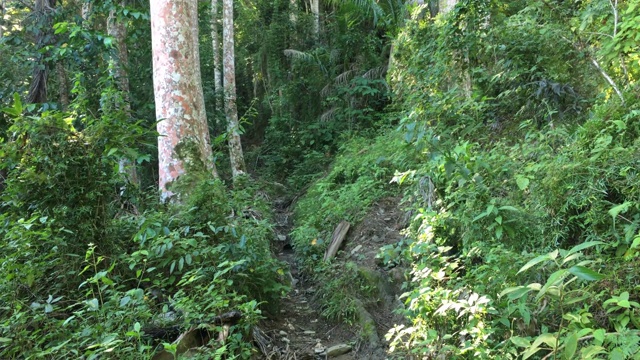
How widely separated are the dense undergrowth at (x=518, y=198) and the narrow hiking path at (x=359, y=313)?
0.22m

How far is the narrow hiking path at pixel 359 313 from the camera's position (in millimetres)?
4547

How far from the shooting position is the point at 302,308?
566cm

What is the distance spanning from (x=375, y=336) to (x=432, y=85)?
12.5 ft

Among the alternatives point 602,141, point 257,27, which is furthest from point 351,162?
point 257,27

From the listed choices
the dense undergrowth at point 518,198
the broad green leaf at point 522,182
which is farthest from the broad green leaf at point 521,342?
the broad green leaf at point 522,182

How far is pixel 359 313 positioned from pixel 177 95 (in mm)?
3461

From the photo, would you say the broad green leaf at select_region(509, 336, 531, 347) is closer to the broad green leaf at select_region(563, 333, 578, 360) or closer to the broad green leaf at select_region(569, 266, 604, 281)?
the broad green leaf at select_region(563, 333, 578, 360)

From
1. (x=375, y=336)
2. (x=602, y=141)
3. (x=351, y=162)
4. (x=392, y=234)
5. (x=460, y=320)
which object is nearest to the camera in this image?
(x=460, y=320)

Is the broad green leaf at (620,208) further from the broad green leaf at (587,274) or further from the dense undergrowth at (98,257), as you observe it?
the dense undergrowth at (98,257)

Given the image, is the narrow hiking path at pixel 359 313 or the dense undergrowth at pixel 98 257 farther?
the narrow hiking path at pixel 359 313

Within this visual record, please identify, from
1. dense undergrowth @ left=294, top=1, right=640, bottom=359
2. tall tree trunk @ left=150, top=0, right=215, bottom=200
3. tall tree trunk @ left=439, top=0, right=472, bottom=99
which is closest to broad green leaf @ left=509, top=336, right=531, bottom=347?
dense undergrowth @ left=294, top=1, right=640, bottom=359

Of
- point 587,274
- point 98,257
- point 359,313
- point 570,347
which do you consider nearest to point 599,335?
point 570,347

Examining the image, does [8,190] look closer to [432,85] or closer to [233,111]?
[432,85]

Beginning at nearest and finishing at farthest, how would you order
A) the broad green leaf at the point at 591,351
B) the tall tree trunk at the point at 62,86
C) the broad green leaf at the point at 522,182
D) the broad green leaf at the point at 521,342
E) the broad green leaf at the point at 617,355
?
the broad green leaf at the point at 591,351
the broad green leaf at the point at 617,355
the broad green leaf at the point at 521,342
the broad green leaf at the point at 522,182
the tall tree trunk at the point at 62,86
